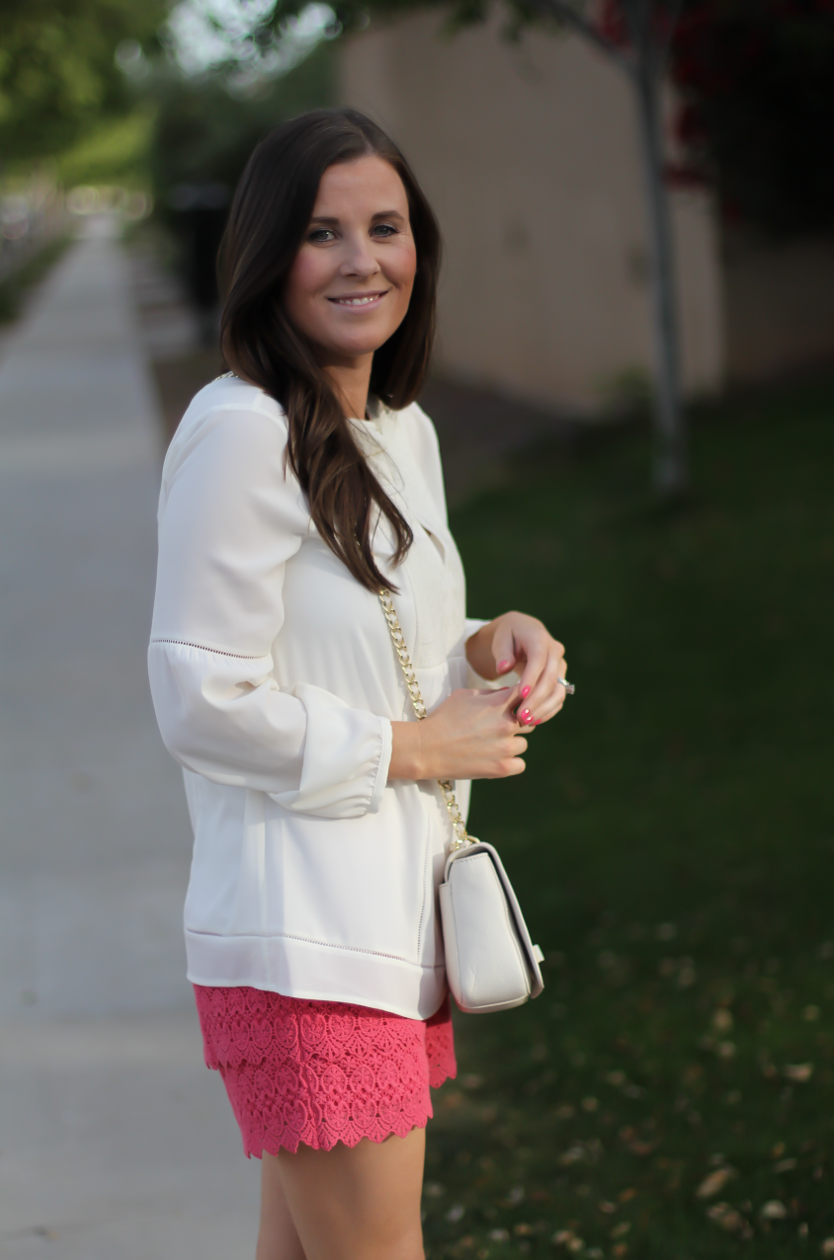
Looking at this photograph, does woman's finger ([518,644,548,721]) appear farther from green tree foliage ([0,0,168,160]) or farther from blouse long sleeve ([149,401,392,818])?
green tree foliage ([0,0,168,160])

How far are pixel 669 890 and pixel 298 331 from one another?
3041 mm

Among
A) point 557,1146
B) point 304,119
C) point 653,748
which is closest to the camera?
point 304,119

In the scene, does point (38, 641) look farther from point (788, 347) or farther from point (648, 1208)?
point (788, 347)

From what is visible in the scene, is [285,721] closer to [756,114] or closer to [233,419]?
[233,419]

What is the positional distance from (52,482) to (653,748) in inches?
234

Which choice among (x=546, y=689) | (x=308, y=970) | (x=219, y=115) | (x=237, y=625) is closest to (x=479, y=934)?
(x=308, y=970)

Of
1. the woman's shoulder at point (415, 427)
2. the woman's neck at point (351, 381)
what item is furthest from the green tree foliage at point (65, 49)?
the woman's neck at point (351, 381)

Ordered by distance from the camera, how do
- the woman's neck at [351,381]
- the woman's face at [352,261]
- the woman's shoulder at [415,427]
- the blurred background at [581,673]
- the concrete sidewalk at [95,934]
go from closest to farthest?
the woman's face at [352,261]
the woman's neck at [351,381]
the woman's shoulder at [415,427]
the concrete sidewalk at [95,934]
the blurred background at [581,673]

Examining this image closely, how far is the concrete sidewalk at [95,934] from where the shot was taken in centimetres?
296

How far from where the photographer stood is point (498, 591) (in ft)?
23.6

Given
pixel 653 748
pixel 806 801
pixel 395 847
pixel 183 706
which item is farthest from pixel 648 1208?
pixel 653 748

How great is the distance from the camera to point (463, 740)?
1769mm

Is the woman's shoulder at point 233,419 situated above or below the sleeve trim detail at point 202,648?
above

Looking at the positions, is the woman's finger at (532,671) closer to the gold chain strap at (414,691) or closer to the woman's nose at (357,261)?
the gold chain strap at (414,691)
